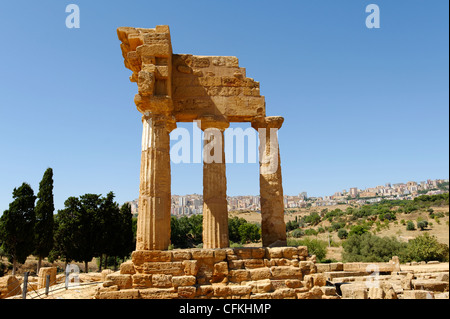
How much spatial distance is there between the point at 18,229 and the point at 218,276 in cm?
2319

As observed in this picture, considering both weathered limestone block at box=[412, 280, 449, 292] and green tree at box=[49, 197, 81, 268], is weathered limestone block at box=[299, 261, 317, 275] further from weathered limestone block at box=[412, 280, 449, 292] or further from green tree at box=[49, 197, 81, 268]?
green tree at box=[49, 197, 81, 268]

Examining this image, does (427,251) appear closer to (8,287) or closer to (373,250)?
(373,250)

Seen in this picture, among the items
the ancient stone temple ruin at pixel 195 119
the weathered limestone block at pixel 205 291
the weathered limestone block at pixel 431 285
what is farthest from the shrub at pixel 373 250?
the weathered limestone block at pixel 205 291

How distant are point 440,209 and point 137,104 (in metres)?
66.6

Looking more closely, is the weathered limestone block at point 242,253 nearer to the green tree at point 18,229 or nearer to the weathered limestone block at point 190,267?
the weathered limestone block at point 190,267

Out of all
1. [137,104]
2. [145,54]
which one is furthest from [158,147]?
[145,54]

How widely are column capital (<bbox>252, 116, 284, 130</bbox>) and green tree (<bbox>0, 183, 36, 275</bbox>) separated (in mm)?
23379

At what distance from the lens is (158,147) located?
33.7 feet

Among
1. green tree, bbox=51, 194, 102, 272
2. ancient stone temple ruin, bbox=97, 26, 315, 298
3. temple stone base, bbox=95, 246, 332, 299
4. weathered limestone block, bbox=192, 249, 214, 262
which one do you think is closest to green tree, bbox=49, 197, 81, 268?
green tree, bbox=51, 194, 102, 272

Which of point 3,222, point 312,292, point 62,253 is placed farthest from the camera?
point 62,253

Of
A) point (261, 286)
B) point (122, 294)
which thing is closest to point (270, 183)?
point (261, 286)

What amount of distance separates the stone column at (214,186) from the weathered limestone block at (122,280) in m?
2.60

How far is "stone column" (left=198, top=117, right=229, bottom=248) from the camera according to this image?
1059 centimetres
